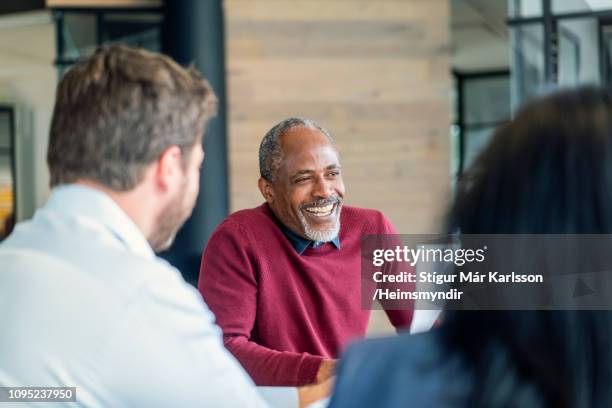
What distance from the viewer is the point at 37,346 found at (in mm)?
1131

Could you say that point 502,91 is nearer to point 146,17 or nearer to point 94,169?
point 146,17

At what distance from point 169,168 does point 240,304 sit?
26.2 inches

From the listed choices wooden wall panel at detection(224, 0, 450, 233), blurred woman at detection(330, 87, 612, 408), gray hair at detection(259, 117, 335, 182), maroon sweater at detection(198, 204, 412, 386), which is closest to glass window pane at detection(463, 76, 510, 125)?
wooden wall panel at detection(224, 0, 450, 233)

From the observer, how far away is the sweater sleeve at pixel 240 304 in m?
1.75

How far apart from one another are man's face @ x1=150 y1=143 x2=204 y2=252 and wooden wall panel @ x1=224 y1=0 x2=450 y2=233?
4.21 m

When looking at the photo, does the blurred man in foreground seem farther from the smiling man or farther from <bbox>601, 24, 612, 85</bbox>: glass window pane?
<bbox>601, 24, 612, 85</bbox>: glass window pane

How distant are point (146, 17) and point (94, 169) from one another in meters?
5.13

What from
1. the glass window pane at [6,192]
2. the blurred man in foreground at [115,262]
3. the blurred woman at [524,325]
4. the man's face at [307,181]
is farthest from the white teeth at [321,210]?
the glass window pane at [6,192]

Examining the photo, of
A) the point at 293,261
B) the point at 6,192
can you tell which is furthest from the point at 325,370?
the point at 6,192

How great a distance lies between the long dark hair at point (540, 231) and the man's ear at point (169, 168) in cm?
66

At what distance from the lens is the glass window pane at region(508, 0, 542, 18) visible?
589 cm

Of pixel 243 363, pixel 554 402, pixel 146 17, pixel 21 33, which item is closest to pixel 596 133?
pixel 554 402

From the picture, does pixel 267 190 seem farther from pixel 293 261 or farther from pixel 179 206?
pixel 179 206

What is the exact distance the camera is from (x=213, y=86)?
5656 millimetres
